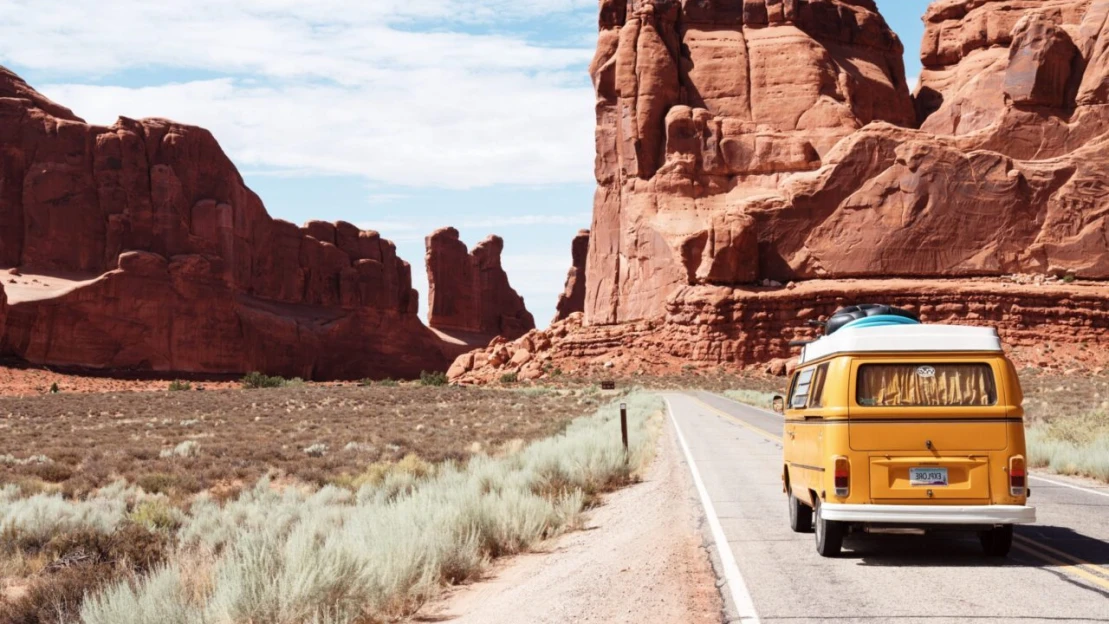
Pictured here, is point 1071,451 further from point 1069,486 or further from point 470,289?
point 470,289

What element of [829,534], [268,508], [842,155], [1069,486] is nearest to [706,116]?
[842,155]

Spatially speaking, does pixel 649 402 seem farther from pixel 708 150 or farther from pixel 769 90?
pixel 769 90

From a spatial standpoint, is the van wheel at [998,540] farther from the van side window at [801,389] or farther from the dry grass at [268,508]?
the dry grass at [268,508]

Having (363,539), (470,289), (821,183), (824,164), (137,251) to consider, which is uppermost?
(824,164)

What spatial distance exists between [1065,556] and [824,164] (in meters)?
67.9

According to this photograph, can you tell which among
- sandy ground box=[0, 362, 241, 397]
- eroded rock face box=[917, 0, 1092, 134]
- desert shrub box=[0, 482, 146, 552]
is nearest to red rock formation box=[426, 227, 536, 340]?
sandy ground box=[0, 362, 241, 397]

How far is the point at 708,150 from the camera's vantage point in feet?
267

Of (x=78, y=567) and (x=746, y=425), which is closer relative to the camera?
(x=78, y=567)

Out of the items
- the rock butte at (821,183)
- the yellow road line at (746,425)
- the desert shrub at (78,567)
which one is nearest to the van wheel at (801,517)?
the desert shrub at (78,567)

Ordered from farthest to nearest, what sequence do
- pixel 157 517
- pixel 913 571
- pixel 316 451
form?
1. pixel 316 451
2. pixel 157 517
3. pixel 913 571

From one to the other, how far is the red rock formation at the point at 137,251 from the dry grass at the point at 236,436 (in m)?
35.0

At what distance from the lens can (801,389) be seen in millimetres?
11477

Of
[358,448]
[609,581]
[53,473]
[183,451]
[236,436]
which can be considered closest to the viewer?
[609,581]

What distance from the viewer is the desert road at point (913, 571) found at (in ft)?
24.0
